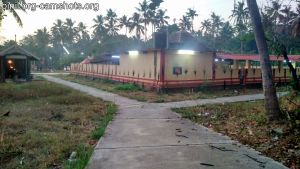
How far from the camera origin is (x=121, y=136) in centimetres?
869

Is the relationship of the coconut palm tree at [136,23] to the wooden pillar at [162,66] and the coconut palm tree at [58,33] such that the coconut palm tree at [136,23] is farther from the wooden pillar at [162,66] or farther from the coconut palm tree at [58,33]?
the wooden pillar at [162,66]

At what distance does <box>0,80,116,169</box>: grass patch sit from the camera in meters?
6.85

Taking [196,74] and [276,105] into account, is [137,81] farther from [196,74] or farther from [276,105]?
[276,105]

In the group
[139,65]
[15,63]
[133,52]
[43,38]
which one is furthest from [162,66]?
[43,38]

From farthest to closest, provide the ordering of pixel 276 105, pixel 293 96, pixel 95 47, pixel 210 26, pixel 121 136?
pixel 210 26, pixel 95 47, pixel 293 96, pixel 276 105, pixel 121 136

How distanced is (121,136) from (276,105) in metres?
5.11

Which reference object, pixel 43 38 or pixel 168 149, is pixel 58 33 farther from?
pixel 168 149

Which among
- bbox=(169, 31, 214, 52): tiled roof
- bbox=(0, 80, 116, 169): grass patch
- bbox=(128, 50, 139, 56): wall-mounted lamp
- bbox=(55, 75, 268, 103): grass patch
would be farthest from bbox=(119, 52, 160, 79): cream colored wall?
bbox=(0, 80, 116, 169): grass patch

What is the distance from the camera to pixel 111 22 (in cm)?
8225

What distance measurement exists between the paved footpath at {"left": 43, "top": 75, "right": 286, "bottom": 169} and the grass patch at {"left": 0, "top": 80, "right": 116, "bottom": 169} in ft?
1.50

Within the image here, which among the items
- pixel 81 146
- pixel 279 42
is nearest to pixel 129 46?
pixel 279 42

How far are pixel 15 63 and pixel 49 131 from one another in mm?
28167

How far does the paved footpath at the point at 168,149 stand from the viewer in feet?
20.9

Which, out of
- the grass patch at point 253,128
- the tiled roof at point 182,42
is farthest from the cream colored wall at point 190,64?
the tiled roof at point 182,42
